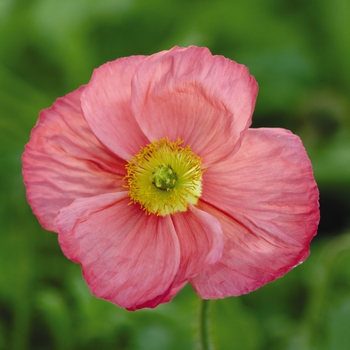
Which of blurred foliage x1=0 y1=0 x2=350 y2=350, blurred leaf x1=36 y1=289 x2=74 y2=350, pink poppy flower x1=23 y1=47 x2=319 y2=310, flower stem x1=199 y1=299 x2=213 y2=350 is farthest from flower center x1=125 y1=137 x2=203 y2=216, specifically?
blurred leaf x1=36 y1=289 x2=74 y2=350

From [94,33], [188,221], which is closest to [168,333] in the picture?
Result: [188,221]

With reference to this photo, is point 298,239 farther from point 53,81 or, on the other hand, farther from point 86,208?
point 53,81

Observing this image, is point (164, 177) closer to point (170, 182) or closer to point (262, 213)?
point (170, 182)

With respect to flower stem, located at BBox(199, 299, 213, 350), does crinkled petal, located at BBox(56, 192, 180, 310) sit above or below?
above

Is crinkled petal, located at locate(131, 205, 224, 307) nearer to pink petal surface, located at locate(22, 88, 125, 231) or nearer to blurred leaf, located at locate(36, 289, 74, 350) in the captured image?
pink petal surface, located at locate(22, 88, 125, 231)

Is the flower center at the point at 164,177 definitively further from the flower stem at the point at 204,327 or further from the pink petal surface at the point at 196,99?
the flower stem at the point at 204,327
